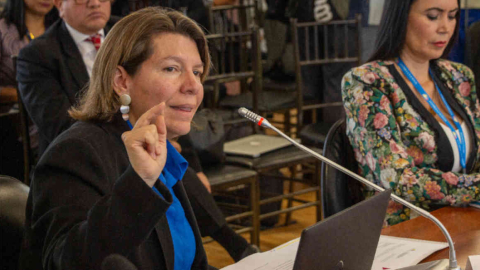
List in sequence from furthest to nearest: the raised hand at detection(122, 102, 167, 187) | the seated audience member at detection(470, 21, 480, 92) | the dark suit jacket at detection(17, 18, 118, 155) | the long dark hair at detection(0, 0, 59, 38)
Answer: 1. the long dark hair at detection(0, 0, 59, 38)
2. the seated audience member at detection(470, 21, 480, 92)
3. the dark suit jacket at detection(17, 18, 118, 155)
4. the raised hand at detection(122, 102, 167, 187)

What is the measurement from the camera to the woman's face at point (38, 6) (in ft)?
10.5

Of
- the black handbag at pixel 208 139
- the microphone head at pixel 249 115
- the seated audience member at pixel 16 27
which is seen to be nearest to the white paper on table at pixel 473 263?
the microphone head at pixel 249 115

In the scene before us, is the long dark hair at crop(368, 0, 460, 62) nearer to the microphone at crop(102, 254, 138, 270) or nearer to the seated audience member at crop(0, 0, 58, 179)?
the microphone at crop(102, 254, 138, 270)

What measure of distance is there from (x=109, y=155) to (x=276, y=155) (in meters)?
1.63

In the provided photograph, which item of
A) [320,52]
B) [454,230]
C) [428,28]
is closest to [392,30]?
[428,28]

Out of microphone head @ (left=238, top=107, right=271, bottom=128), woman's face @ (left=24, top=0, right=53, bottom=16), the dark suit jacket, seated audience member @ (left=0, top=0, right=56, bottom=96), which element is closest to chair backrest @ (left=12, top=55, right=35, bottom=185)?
the dark suit jacket

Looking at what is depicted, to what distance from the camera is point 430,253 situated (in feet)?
3.85

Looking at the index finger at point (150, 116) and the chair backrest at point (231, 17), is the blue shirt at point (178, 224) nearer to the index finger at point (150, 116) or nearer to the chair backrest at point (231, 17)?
the index finger at point (150, 116)

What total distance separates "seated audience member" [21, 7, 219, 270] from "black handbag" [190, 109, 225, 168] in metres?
1.12

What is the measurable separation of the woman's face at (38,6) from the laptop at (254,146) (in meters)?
1.25

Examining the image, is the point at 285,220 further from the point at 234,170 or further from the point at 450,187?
the point at 450,187

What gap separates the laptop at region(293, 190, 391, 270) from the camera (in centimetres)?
81

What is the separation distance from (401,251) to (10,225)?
0.77 metres

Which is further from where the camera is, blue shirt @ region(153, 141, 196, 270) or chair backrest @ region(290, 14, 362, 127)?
chair backrest @ region(290, 14, 362, 127)
